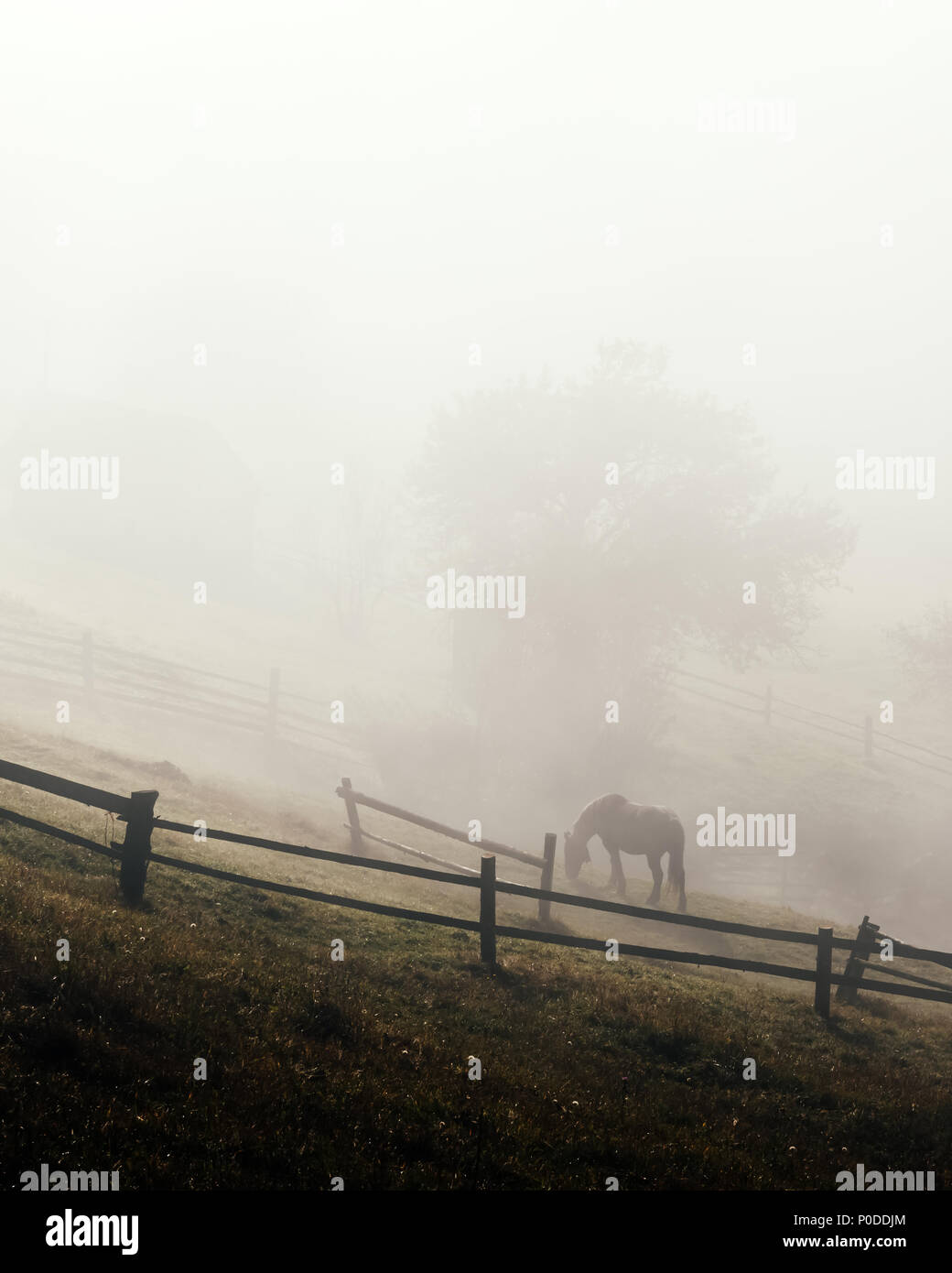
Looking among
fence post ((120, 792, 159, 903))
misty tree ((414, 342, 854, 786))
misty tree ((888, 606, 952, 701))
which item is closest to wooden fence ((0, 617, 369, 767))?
misty tree ((414, 342, 854, 786))

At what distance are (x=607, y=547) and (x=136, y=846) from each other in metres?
28.2

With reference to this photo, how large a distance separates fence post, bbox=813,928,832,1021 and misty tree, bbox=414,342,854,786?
20.3 metres

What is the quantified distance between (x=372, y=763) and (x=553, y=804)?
7.31 meters

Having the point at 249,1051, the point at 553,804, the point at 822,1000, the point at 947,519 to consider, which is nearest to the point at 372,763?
the point at 553,804

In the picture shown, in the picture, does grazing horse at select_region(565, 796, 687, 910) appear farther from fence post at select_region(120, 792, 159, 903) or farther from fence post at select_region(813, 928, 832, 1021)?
fence post at select_region(120, 792, 159, 903)

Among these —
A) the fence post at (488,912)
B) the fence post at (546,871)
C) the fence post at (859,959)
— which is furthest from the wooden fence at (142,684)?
the fence post at (859,959)

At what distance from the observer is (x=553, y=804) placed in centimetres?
3030

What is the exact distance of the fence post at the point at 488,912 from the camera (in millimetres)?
10484

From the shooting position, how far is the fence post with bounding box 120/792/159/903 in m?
9.34

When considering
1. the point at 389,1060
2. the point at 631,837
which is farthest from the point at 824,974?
the point at 631,837

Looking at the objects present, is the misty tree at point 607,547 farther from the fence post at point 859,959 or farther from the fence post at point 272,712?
the fence post at point 859,959

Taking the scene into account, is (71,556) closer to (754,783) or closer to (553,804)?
(553,804)

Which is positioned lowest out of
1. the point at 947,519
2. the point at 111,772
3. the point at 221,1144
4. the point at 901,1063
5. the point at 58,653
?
the point at 901,1063

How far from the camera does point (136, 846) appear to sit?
9383 mm
